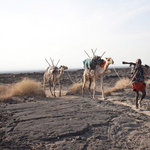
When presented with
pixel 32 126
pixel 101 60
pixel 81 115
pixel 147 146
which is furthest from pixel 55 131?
pixel 101 60

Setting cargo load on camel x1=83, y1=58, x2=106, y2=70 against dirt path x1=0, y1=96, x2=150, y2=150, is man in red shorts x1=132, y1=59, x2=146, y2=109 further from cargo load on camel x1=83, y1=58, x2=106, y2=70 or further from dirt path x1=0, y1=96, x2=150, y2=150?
cargo load on camel x1=83, y1=58, x2=106, y2=70

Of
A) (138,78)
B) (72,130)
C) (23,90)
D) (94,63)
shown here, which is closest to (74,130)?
(72,130)

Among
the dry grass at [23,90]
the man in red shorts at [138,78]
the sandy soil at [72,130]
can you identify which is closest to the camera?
the sandy soil at [72,130]

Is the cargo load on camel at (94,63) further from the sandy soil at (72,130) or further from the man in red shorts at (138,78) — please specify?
the sandy soil at (72,130)

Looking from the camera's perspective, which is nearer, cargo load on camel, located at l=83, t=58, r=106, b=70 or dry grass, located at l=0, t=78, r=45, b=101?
cargo load on camel, located at l=83, t=58, r=106, b=70

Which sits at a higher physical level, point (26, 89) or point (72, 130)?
point (26, 89)

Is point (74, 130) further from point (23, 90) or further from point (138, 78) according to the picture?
point (23, 90)

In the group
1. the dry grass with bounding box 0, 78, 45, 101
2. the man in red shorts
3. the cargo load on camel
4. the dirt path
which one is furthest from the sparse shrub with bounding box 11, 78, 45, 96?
the man in red shorts

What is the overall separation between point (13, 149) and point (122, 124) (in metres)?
3.19

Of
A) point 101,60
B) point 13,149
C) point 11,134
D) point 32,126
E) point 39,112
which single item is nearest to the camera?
point 13,149

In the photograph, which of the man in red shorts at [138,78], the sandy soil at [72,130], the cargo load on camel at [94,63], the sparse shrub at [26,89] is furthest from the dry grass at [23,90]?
the man in red shorts at [138,78]

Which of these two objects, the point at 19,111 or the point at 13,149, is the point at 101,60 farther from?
the point at 13,149

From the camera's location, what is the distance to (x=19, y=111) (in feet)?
19.7

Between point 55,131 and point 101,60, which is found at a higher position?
point 101,60
